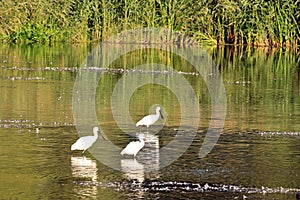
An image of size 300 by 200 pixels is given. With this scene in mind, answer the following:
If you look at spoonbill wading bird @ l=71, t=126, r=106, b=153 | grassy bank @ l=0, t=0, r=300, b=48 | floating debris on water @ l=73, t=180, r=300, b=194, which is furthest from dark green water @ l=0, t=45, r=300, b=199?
grassy bank @ l=0, t=0, r=300, b=48

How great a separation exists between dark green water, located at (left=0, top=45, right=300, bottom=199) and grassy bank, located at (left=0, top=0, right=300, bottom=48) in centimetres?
1021

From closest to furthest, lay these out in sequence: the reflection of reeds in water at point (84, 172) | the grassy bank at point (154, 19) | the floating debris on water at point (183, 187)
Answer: the reflection of reeds in water at point (84, 172), the floating debris on water at point (183, 187), the grassy bank at point (154, 19)

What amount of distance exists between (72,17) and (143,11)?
2.71 m

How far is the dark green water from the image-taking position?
10.7 meters

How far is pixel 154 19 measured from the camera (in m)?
35.2

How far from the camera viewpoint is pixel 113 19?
1401 inches

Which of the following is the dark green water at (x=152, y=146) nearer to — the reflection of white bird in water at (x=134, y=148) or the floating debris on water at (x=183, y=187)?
the floating debris on water at (x=183, y=187)

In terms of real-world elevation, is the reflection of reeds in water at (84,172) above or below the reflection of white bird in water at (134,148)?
below

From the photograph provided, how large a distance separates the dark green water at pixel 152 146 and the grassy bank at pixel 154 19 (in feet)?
33.5

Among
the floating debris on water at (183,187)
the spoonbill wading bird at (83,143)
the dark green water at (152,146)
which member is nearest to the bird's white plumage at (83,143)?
the spoonbill wading bird at (83,143)

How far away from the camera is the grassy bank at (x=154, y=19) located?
34.6m

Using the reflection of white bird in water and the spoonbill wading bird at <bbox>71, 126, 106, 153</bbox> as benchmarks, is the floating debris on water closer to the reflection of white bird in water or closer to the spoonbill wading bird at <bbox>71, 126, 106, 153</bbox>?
the reflection of white bird in water

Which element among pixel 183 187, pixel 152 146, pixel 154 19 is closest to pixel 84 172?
pixel 183 187

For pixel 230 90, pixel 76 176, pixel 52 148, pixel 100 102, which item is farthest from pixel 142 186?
pixel 230 90
